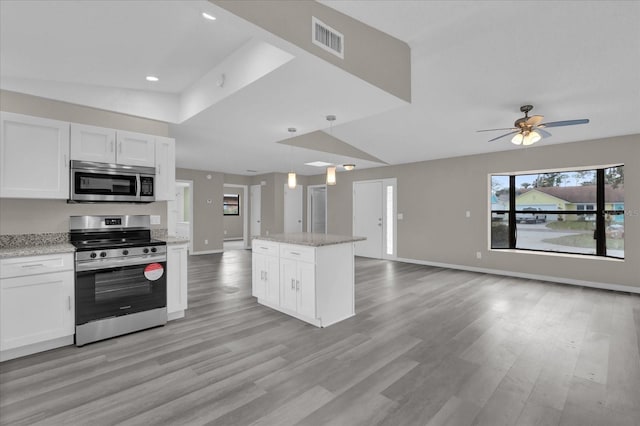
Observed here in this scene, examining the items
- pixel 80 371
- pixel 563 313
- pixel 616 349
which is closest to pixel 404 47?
pixel 616 349

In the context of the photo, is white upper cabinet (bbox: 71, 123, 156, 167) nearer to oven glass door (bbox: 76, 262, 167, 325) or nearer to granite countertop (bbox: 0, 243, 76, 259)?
granite countertop (bbox: 0, 243, 76, 259)

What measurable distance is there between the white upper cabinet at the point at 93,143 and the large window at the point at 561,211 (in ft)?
20.8

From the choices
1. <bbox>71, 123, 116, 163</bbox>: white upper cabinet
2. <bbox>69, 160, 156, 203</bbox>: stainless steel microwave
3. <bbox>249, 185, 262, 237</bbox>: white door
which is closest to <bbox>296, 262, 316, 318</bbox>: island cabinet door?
<bbox>69, 160, 156, 203</bbox>: stainless steel microwave

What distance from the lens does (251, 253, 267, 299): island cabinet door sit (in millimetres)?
3891

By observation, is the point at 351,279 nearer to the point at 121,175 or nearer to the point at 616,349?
the point at 616,349

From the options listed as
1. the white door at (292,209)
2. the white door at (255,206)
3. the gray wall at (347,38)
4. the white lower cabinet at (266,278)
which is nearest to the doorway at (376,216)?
the white door at (292,209)

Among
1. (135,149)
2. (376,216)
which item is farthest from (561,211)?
(135,149)

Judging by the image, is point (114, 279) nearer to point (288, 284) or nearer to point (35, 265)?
point (35, 265)

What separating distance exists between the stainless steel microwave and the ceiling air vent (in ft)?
7.80

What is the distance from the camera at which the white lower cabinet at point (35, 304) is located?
2426 millimetres

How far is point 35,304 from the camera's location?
2543 millimetres

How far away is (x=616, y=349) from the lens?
2.71m

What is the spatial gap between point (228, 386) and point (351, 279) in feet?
6.13

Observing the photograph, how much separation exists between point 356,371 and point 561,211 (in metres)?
5.19
